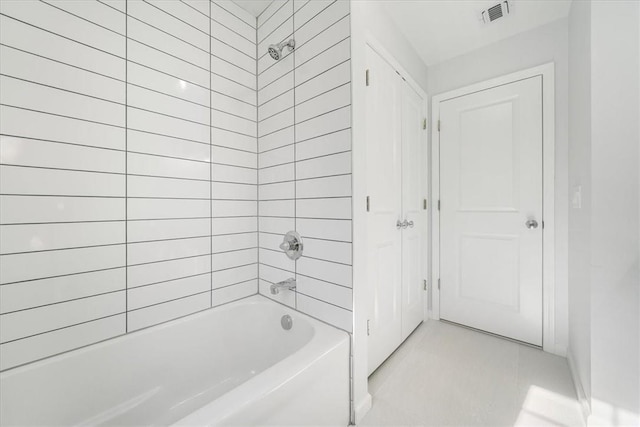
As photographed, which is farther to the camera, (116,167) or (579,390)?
(579,390)

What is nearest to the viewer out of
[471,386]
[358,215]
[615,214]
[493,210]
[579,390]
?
[615,214]

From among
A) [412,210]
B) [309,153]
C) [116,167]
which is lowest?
[412,210]

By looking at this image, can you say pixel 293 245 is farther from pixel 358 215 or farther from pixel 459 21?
pixel 459 21

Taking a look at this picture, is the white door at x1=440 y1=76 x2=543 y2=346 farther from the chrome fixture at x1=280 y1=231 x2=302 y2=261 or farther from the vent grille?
the chrome fixture at x1=280 y1=231 x2=302 y2=261

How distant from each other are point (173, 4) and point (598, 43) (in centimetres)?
205

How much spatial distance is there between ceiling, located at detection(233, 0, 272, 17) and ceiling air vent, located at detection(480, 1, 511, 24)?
55.9 inches

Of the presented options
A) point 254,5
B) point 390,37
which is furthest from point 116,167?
point 390,37

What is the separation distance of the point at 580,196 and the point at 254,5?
2.20m

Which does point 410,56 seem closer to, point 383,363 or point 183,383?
point 383,363

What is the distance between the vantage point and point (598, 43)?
1.11 metres

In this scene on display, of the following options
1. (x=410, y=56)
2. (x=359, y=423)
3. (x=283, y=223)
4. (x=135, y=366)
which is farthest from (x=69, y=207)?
(x=410, y=56)

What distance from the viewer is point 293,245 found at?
1379 millimetres

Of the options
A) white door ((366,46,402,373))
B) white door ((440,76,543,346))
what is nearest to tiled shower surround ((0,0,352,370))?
white door ((366,46,402,373))

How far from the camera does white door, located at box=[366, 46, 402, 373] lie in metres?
1.48
